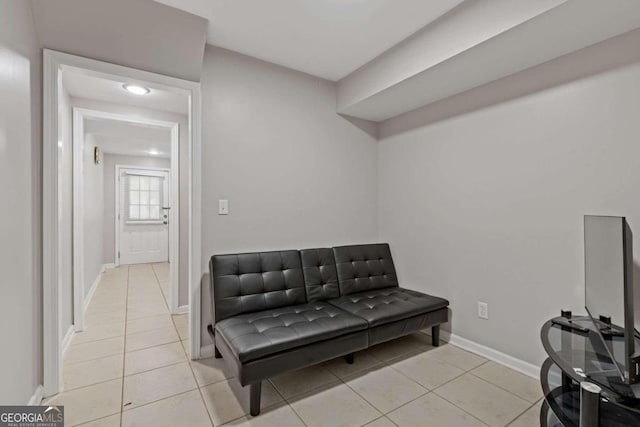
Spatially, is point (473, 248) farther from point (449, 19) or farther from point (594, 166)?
point (449, 19)

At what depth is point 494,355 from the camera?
234cm

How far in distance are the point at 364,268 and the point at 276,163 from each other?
1.35 m

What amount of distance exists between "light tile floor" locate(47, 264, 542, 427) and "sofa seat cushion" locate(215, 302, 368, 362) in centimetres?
36

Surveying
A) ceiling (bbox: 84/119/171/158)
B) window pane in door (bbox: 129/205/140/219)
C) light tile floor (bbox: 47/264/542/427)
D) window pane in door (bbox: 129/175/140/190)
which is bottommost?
light tile floor (bbox: 47/264/542/427)

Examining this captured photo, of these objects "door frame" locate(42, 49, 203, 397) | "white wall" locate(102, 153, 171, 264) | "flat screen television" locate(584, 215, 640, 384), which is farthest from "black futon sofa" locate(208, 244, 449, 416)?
"white wall" locate(102, 153, 171, 264)

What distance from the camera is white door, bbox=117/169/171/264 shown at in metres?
6.20

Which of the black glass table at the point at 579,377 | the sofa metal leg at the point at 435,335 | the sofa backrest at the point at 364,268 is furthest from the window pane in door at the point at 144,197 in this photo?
the black glass table at the point at 579,377

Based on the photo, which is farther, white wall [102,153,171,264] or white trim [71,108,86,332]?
white wall [102,153,171,264]

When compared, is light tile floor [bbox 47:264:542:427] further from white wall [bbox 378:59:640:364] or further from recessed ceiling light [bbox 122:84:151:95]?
recessed ceiling light [bbox 122:84:151:95]

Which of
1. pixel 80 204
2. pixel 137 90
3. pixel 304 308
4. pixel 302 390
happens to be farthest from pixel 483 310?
pixel 80 204

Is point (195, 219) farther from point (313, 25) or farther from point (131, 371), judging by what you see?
point (313, 25)

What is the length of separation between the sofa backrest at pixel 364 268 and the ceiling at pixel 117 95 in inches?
84.7

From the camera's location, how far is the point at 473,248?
249 centimetres

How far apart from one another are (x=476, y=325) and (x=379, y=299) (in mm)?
829
